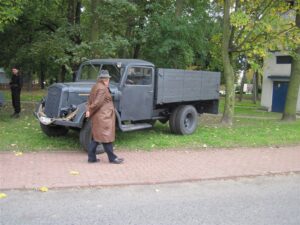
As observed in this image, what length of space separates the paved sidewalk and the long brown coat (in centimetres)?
57

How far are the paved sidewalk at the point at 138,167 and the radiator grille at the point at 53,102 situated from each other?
38.2 inches

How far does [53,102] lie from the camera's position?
1013 cm

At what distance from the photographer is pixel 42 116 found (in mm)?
10164

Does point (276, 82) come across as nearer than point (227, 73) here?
No

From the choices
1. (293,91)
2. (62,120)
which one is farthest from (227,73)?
(62,120)

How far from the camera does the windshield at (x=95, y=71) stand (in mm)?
10844

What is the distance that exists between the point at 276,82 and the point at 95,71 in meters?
21.8

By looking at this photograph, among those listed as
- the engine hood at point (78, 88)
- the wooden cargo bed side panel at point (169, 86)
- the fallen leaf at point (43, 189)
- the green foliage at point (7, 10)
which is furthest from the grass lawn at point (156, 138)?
the green foliage at point (7, 10)

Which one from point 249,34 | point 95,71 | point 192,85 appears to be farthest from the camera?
point 249,34

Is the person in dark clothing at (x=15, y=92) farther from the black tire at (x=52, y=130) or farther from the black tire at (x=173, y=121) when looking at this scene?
the black tire at (x=173, y=121)

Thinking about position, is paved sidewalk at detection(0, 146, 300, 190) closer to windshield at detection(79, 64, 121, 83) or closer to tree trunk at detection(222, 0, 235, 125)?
windshield at detection(79, 64, 121, 83)

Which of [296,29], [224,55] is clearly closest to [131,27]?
[224,55]

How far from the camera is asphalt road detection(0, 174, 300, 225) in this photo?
5.71 m

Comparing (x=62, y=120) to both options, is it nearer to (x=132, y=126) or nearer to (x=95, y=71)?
(x=132, y=126)
